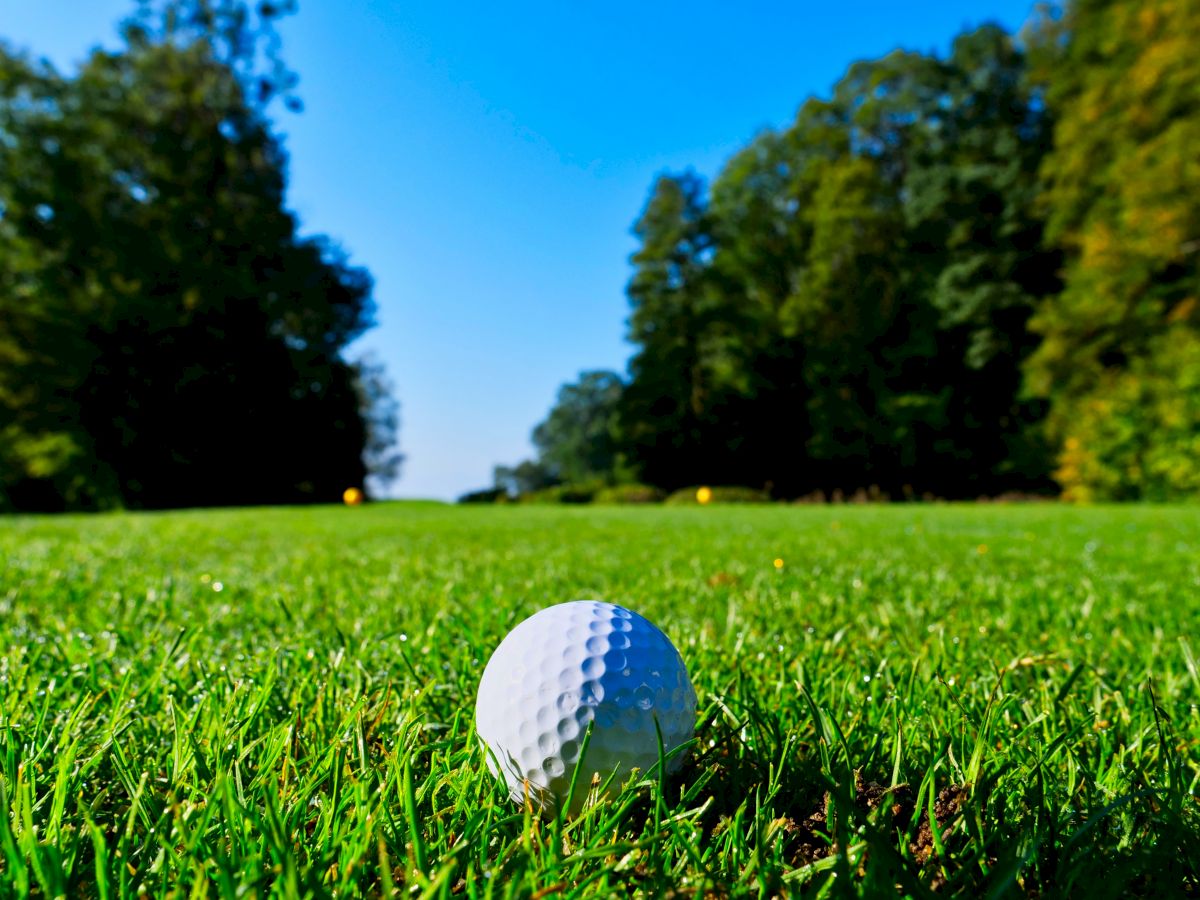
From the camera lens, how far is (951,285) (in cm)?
2302

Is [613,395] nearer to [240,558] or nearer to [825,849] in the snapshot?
[240,558]

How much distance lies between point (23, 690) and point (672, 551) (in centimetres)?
394

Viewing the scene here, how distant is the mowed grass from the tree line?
16893mm

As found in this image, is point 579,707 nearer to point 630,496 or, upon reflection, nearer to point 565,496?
point 630,496

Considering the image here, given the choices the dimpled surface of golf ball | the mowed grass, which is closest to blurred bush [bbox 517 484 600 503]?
the mowed grass

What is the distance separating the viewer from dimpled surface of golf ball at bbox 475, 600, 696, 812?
1.02 m

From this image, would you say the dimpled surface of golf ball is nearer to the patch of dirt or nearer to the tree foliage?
the patch of dirt

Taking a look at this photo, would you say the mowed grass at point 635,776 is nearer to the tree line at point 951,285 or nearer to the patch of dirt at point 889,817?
the patch of dirt at point 889,817

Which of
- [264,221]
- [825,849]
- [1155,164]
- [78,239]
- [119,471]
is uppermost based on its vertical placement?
[264,221]

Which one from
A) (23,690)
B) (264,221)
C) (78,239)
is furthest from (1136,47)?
(78,239)

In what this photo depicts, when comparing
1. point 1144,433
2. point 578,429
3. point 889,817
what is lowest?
point 889,817


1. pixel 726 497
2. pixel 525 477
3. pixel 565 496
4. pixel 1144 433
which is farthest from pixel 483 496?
pixel 525 477

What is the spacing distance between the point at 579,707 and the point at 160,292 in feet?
86.2

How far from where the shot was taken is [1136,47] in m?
Answer: 16.9
